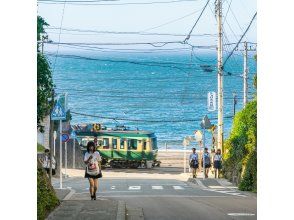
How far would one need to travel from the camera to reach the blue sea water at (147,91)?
97625 mm

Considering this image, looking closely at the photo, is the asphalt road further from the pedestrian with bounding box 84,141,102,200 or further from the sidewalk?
the pedestrian with bounding box 84,141,102,200

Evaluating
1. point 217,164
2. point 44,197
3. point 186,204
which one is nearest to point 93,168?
point 186,204

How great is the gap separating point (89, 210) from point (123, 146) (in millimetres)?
37520

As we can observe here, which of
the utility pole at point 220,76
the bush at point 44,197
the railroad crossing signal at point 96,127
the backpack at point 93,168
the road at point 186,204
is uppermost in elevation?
the utility pole at point 220,76

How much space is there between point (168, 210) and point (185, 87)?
95.5 m

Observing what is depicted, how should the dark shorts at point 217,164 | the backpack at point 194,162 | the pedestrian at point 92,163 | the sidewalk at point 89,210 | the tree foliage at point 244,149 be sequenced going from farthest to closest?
Answer: the backpack at point 194,162, the dark shorts at point 217,164, the tree foliage at point 244,149, the pedestrian at point 92,163, the sidewalk at point 89,210

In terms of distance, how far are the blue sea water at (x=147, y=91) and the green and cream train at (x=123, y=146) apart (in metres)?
31.3

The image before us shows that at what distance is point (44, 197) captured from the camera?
592 inches

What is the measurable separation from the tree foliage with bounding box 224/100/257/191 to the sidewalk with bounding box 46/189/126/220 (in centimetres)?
810

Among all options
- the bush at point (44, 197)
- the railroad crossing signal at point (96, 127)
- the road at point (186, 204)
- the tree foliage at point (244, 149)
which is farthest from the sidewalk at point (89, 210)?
the railroad crossing signal at point (96, 127)

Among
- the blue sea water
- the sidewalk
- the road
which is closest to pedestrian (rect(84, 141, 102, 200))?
the sidewalk

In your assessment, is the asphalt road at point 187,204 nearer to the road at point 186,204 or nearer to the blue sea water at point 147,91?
the road at point 186,204
